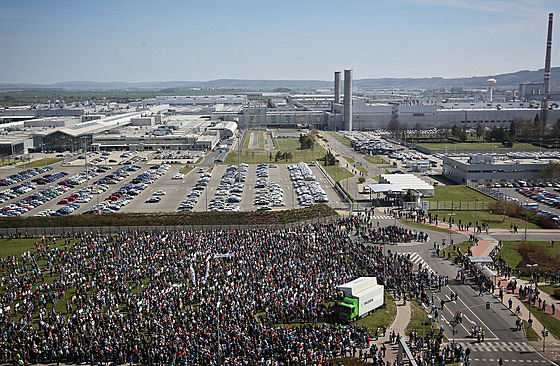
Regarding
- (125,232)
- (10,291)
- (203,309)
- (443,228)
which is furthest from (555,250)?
(10,291)

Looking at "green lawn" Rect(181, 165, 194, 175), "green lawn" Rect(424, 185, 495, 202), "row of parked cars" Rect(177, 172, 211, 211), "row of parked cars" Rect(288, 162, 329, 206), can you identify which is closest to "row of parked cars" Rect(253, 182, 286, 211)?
"row of parked cars" Rect(288, 162, 329, 206)

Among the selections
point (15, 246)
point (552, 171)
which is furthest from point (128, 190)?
point (552, 171)

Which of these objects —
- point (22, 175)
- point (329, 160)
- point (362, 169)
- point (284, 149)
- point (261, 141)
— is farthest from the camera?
point (261, 141)

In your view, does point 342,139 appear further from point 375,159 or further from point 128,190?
point 128,190

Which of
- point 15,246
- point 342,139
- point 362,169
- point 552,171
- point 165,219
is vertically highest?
point 552,171

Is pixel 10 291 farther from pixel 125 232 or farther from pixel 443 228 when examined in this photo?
pixel 443 228

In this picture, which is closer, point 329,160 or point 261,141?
point 329,160

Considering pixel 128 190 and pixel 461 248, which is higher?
pixel 128 190
